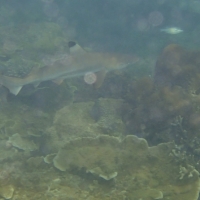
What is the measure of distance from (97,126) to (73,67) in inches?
104

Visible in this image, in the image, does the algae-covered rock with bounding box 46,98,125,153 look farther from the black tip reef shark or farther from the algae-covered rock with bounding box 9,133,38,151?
the black tip reef shark

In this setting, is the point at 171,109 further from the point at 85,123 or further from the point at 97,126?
the point at 85,123

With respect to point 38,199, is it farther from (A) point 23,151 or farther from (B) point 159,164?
Result: (A) point 23,151

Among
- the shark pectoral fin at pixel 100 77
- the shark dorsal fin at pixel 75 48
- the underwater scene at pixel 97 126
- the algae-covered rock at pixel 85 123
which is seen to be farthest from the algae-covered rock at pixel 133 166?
the shark dorsal fin at pixel 75 48

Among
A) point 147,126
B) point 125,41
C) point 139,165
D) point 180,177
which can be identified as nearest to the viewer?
point 180,177

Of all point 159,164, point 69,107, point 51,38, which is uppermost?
point 159,164

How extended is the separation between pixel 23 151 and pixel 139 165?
3613 millimetres

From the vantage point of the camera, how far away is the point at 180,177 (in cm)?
473

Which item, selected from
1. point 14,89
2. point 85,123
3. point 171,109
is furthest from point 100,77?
point 171,109

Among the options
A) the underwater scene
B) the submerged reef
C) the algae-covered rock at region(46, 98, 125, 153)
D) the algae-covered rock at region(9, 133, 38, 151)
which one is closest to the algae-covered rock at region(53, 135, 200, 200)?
the underwater scene

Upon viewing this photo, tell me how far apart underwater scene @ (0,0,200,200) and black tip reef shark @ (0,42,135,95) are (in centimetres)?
3

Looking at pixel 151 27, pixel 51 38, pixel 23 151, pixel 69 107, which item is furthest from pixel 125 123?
pixel 151 27

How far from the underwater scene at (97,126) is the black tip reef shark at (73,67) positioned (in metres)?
0.03

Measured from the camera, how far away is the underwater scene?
467 cm
